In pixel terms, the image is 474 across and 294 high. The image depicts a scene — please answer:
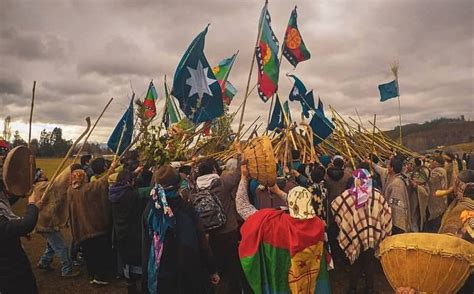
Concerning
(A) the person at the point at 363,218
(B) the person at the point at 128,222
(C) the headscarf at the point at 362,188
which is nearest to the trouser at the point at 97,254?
(B) the person at the point at 128,222

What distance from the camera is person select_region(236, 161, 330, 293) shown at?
3.31 metres

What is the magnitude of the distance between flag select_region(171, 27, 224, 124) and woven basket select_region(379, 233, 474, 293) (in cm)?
602

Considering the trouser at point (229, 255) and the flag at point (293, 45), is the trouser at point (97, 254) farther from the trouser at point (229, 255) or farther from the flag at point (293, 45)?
the flag at point (293, 45)

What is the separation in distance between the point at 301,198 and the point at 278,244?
1.51 ft

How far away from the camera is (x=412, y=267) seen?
2555 mm

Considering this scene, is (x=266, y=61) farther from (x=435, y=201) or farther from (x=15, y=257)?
(x=15, y=257)

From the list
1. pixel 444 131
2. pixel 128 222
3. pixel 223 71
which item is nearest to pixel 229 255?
pixel 128 222

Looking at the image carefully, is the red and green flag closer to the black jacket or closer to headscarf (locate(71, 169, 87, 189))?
headscarf (locate(71, 169, 87, 189))

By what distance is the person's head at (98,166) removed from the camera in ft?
19.4

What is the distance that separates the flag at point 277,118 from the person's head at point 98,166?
4978 millimetres

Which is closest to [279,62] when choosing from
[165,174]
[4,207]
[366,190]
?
[366,190]

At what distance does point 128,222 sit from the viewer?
4.76 metres

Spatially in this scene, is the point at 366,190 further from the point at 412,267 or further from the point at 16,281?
the point at 16,281

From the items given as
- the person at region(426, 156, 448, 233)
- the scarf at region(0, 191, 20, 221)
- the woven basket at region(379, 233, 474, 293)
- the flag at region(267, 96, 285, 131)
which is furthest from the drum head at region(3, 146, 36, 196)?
the flag at region(267, 96, 285, 131)
